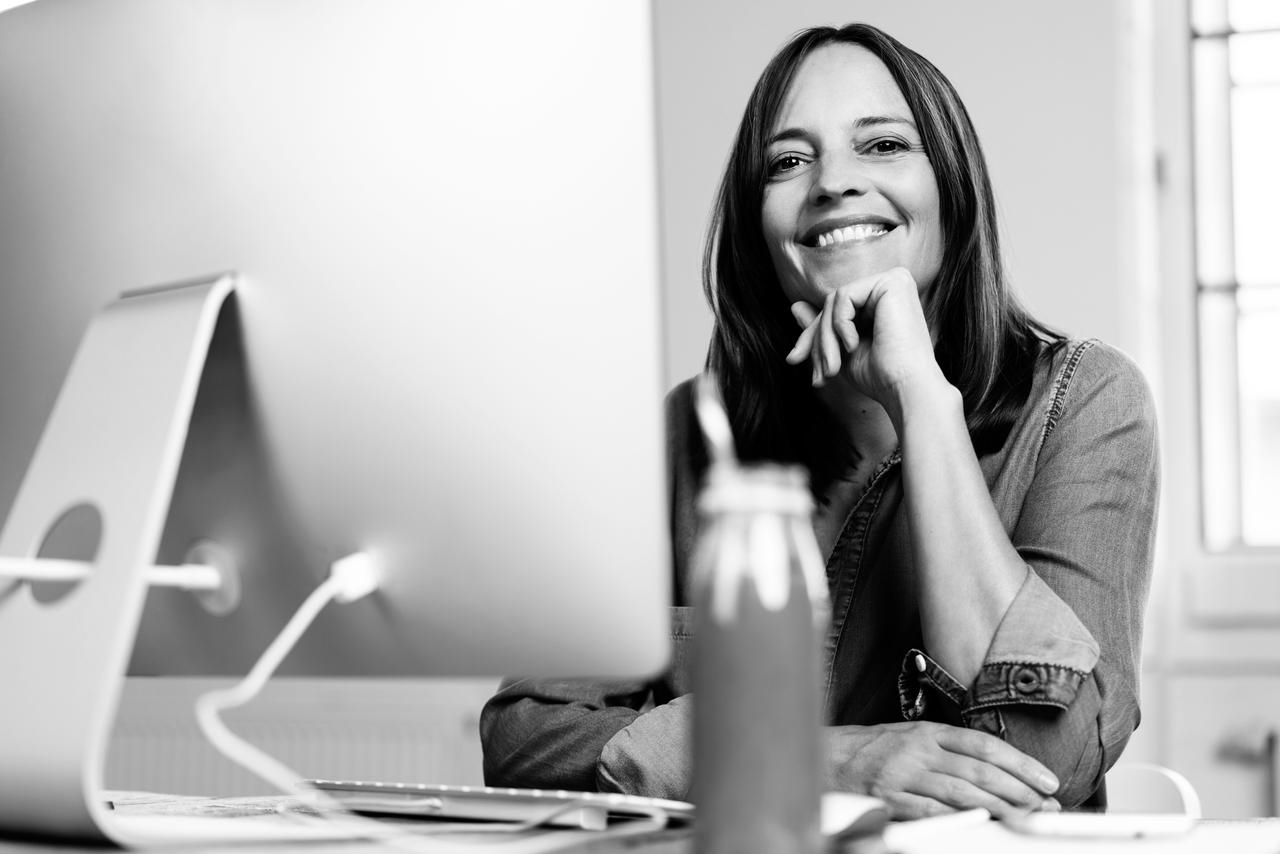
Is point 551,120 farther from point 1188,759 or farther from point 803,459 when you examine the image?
point 1188,759

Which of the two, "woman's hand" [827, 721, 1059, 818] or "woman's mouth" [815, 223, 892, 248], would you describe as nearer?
"woman's hand" [827, 721, 1059, 818]

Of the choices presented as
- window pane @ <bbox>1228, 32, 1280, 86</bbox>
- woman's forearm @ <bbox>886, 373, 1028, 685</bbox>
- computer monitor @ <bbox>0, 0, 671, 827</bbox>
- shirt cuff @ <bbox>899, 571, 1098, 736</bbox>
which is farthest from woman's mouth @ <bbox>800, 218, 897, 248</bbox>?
window pane @ <bbox>1228, 32, 1280, 86</bbox>

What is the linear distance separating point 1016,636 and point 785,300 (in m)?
0.70

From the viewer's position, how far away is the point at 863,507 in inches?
55.4

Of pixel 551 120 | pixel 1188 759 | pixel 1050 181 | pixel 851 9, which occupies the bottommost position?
pixel 1188 759

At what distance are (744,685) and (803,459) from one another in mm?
1090

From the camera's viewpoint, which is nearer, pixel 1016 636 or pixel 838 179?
pixel 1016 636

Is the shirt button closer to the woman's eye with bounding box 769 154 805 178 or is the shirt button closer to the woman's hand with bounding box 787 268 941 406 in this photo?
the woman's hand with bounding box 787 268 941 406

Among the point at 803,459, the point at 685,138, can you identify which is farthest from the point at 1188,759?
the point at 685,138

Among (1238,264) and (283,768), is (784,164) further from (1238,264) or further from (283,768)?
(1238,264)

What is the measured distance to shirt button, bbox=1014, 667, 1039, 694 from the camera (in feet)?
3.50

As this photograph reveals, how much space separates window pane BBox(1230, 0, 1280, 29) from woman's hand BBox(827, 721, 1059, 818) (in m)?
2.09

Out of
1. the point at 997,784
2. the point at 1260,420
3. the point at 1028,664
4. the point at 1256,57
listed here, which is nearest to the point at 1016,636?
the point at 1028,664

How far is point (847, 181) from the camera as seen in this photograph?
1567mm
